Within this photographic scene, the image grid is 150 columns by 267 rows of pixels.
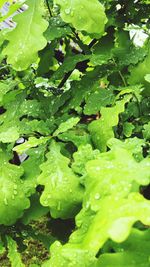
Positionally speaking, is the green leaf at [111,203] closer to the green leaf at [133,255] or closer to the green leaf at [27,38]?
the green leaf at [133,255]

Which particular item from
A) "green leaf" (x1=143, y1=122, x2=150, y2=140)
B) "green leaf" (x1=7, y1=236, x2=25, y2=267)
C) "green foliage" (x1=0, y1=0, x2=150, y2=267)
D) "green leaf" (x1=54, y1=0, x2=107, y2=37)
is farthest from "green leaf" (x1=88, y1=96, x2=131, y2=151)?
"green leaf" (x1=7, y1=236, x2=25, y2=267)

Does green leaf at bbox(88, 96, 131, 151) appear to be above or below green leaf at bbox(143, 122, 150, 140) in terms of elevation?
above

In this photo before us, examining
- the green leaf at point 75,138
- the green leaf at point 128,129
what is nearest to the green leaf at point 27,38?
the green leaf at point 75,138

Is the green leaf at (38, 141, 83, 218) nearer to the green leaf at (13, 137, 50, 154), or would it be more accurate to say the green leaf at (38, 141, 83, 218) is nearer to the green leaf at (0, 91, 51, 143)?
the green leaf at (13, 137, 50, 154)

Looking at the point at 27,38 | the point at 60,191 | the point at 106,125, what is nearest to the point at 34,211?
the point at 60,191

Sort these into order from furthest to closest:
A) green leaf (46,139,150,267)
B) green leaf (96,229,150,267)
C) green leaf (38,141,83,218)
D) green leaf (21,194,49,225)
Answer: green leaf (21,194,49,225)
green leaf (38,141,83,218)
green leaf (96,229,150,267)
green leaf (46,139,150,267)

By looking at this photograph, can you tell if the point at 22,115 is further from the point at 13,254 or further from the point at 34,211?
the point at 13,254

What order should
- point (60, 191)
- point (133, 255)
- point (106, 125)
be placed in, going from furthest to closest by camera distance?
point (106, 125) < point (60, 191) < point (133, 255)
